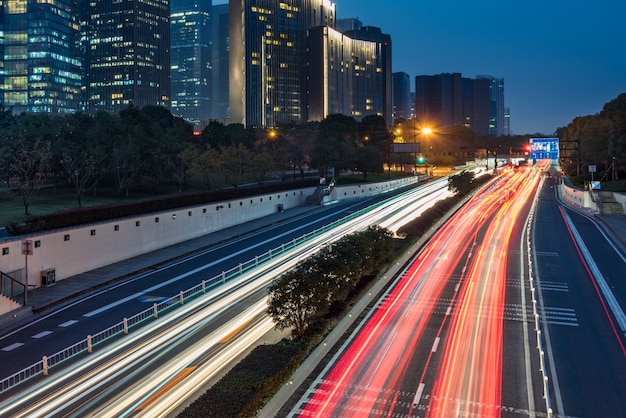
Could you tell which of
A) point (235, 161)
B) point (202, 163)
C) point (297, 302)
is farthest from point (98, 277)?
point (235, 161)

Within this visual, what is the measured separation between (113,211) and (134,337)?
1859 centimetres

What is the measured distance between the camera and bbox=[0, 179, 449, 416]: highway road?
48.4ft

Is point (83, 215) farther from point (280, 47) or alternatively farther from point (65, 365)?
point (280, 47)

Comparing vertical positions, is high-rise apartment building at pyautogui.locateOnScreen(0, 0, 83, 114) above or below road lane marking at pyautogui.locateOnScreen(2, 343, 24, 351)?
above

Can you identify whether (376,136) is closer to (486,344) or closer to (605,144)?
(605,144)

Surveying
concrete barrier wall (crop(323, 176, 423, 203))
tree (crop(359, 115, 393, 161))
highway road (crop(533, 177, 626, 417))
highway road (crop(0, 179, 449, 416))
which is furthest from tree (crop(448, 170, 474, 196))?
highway road (crop(0, 179, 449, 416))

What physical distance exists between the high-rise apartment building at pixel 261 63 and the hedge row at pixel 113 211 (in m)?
141

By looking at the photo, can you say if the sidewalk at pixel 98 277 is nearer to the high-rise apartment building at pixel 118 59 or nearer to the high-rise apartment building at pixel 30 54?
the high-rise apartment building at pixel 30 54

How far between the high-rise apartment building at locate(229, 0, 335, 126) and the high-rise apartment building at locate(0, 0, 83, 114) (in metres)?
59.0

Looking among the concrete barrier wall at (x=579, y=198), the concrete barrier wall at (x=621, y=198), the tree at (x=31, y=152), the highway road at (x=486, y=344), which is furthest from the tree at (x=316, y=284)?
the concrete barrier wall at (x=579, y=198)

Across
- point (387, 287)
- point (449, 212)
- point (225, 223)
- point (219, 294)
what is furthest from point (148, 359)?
point (449, 212)

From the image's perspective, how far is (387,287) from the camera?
2739 centimetres

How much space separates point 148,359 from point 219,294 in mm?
7842

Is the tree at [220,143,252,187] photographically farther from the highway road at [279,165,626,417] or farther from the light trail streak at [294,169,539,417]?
the light trail streak at [294,169,539,417]
